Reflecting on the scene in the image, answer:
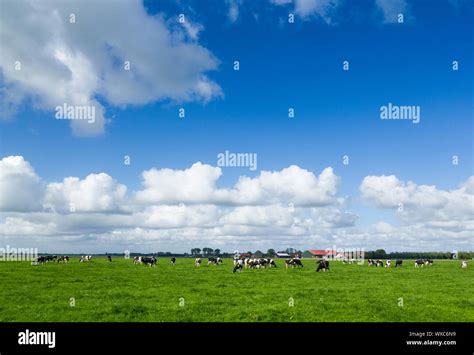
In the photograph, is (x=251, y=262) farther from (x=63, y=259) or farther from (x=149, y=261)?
(x=63, y=259)

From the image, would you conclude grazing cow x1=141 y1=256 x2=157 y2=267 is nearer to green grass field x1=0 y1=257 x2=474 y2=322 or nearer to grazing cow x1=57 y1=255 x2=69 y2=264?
grazing cow x1=57 y1=255 x2=69 y2=264

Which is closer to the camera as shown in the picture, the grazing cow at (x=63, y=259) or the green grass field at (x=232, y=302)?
the green grass field at (x=232, y=302)

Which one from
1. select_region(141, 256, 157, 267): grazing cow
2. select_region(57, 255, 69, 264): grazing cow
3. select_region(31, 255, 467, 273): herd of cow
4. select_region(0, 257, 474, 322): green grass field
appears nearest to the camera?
select_region(0, 257, 474, 322): green grass field

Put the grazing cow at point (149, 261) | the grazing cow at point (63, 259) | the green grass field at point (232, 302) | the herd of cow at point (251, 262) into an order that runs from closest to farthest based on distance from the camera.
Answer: the green grass field at point (232, 302), the herd of cow at point (251, 262), the grazing cow at point (149, 261), the grazing cow at point (63, 259)

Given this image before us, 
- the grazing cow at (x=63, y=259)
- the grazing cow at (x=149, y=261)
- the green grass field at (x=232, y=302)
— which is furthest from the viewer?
the grazing cow at (x=63, y=259)

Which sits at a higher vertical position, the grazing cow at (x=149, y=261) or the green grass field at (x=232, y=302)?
the green grass field at (x=232, y=302)

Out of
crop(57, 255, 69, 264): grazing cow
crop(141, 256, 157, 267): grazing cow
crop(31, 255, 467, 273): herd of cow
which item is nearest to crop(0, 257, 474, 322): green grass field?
crop(31, 255, 467, 273): herd of cow

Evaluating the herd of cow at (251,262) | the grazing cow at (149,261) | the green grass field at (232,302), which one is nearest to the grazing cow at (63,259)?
the herd of cow at (251,262)

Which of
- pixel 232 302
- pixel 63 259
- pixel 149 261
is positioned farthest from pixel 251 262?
pixel 63 259

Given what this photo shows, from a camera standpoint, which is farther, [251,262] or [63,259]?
[63,259]

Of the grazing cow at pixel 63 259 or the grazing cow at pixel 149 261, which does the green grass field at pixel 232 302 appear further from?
the grazing cow at pixel 63 259
